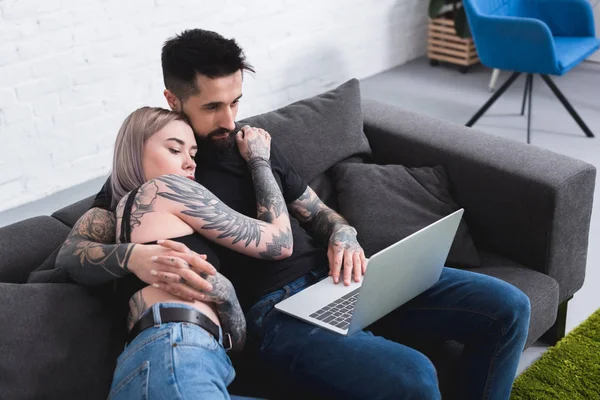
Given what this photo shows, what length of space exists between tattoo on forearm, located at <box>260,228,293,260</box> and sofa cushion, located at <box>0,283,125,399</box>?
1.26 feet

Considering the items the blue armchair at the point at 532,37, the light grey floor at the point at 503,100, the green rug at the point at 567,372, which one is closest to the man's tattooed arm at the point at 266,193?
the green rug at the point at 567,372

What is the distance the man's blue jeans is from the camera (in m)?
1.61

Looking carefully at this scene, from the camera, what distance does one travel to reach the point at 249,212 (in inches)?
76.4

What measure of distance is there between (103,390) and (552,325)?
1.33m

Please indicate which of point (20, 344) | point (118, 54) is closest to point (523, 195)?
point (20, 344)

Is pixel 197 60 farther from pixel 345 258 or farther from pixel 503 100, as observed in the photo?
pixel 503 100

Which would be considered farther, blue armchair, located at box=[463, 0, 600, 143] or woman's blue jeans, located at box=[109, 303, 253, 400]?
blue armchair, located at box=[463, 0, 600, 143]

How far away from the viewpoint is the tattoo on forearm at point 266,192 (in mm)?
1875

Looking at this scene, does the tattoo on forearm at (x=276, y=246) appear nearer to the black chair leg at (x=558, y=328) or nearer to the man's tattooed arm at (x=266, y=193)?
the man's tattooed arm at (x=266, y=193)

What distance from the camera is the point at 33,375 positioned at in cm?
151

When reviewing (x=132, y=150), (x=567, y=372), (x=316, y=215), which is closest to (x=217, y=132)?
(x=132, y=150)

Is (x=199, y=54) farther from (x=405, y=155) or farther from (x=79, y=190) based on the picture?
(x=79, y=190)

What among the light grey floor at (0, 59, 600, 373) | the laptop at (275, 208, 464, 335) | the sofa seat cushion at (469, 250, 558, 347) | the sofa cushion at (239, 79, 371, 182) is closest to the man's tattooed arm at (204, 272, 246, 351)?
the laptop at (275, 208, 464, 335)

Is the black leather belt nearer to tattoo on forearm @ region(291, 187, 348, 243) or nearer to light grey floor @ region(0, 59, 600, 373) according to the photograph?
tattoo on forearm @ region(291, 187, 348, 243)
